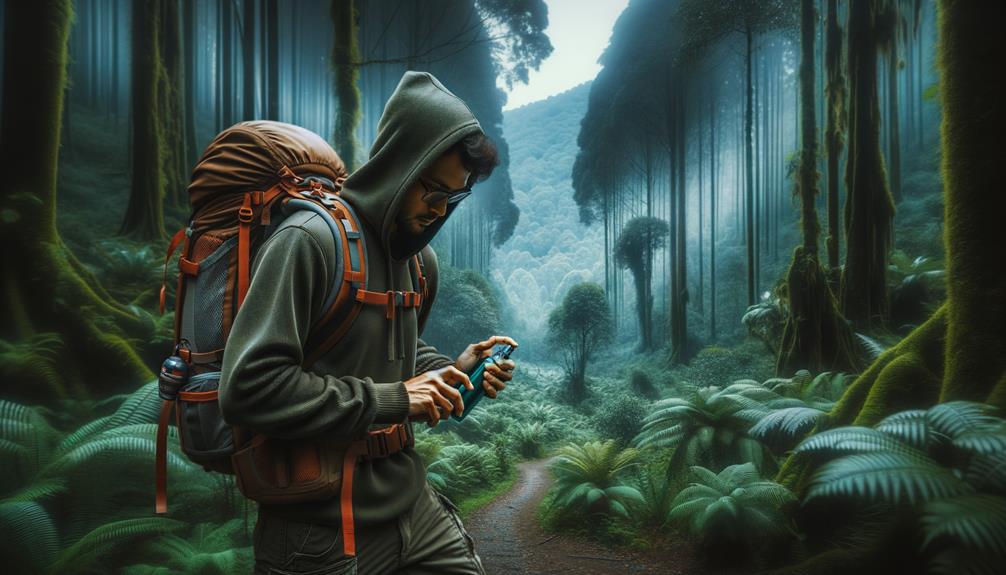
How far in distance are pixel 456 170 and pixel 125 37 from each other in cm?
597

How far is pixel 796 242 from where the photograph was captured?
5.50m

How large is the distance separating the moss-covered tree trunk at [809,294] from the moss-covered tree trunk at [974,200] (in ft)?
4.03

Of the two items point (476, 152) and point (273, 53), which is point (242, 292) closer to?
point (476, 152)

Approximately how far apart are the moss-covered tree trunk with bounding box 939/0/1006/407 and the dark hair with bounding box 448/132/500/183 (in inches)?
158

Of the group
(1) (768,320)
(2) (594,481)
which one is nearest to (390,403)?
(2) (594,481)

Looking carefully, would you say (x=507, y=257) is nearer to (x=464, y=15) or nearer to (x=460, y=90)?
(x=460, y=90)

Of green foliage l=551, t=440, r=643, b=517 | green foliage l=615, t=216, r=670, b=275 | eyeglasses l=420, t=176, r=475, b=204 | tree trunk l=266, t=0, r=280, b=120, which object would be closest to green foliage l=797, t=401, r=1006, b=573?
green foliage l=551, t=440, r=643, b=517

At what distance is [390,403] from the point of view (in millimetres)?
1121

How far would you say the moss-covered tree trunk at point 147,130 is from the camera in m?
5.17

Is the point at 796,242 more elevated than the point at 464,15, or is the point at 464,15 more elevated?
the point at 464,15

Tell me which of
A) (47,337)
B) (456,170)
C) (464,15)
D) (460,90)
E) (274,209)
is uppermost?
(464,15)

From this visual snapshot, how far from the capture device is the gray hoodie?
101cm

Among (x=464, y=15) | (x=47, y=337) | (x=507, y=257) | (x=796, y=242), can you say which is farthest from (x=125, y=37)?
(x=796, y=242)

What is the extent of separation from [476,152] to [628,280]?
630cm
